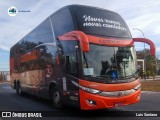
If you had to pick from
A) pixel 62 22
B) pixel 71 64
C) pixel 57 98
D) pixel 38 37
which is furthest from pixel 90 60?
pixel 38 37

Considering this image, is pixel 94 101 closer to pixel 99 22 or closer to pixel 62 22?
pixel 99 22

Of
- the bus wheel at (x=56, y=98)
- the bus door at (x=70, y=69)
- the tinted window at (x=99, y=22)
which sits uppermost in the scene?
the tinted window at (x=99, y=22)

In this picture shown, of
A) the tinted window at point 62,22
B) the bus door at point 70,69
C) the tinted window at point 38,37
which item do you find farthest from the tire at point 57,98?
the tinted window at point 62,22

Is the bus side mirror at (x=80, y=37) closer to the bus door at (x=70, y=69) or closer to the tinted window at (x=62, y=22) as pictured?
the bus door at (x=70, y=69)

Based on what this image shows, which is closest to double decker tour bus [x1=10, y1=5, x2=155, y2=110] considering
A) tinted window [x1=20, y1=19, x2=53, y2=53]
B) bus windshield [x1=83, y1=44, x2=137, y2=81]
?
bus windshield [x1=83, y1=44, x2=137, y2=81]

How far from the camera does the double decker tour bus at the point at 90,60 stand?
36.4 feet

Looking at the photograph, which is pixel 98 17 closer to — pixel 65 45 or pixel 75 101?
pixel 65 45

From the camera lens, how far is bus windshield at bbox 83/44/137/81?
11.2 m

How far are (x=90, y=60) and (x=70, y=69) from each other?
1.00 m

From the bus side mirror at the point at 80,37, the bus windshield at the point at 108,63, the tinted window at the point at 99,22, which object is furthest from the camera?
the tinted window at the point at 99,22

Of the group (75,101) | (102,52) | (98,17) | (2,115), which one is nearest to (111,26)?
(98,17)

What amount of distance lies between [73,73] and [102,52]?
4.28 feet

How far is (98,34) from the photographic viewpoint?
11.8m

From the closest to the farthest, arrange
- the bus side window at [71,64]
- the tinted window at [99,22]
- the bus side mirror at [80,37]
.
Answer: the bus side mirror at [80,37] < the bus side window at [71,64] < the tinted window at [99,22]
